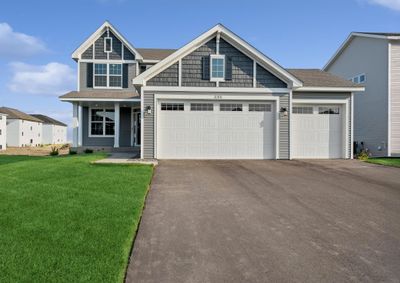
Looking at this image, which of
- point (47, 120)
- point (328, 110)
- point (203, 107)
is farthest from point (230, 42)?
point (47, 120)

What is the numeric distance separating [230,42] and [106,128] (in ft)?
32.4

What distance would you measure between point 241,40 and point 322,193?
8416 millimetres

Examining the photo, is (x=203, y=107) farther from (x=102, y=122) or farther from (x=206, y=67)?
(x=102, y=122)

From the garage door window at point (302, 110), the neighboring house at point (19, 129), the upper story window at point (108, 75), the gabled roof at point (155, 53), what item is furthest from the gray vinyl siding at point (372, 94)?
the neighboring house at point (19, 129)

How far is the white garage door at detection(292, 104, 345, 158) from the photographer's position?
14.8 meters

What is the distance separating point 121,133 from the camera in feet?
65.3

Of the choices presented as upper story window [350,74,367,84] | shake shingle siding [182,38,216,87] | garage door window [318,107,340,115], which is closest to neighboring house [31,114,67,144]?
shake shingle siding [182,38,216,87]

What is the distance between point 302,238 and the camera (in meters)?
4.57

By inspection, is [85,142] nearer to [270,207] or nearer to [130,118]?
[130,118]

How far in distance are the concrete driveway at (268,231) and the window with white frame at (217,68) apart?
6212 millimetres

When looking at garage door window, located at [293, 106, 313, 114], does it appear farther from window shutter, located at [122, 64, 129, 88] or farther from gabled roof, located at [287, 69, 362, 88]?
window shutter, located at [122, 64, 129, 88]

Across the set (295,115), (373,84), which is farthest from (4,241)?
(373,84)

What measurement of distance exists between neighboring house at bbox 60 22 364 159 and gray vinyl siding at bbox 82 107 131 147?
6039mm

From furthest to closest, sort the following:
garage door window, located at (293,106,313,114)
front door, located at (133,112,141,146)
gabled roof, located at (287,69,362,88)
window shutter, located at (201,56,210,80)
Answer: front door, located at (133,112,141,146), gabled roof, located at (287,69,362,88), garage door window, located at (293,106,313,114), window shutter, located at (201,56,210,80)
